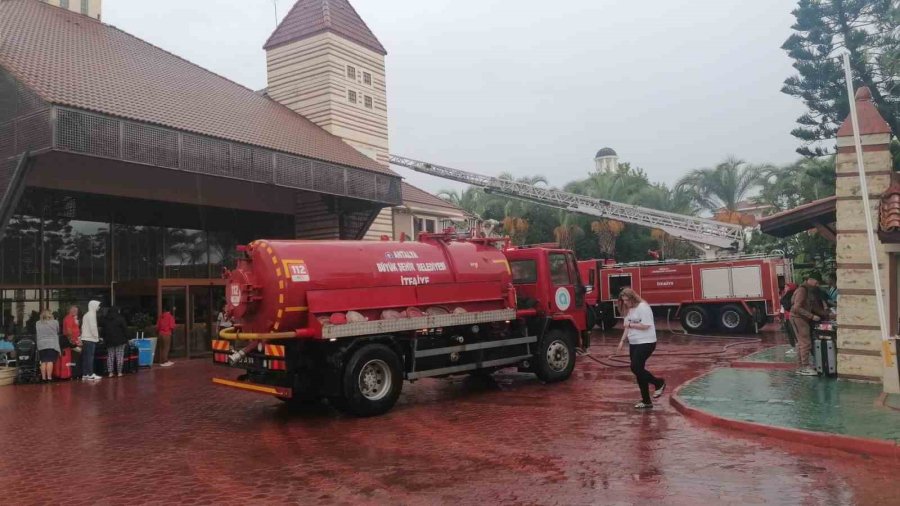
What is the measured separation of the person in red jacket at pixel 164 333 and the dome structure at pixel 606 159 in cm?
6201

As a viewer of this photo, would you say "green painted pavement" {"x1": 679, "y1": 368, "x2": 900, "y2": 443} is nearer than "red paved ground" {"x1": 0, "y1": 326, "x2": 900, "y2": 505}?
No

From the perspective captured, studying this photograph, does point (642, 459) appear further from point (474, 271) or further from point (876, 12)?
point (876, 12)

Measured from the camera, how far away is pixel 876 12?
24047mm

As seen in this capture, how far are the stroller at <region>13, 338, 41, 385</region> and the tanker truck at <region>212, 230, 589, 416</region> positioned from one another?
6881 mm

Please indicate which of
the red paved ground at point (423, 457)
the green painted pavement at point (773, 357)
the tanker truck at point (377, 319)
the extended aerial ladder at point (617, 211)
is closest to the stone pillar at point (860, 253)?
the green painted pavement at point (773, 357)

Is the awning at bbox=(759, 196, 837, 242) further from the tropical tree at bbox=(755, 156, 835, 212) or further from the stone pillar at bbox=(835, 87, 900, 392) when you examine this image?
the tropical tree at bbox=(755, 156, 835, 212)

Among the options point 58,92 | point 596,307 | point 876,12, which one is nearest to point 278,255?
point 58,92

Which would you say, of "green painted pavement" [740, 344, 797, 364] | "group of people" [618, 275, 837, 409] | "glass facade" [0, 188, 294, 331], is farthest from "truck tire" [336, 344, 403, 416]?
"glass facade" [0, 188, 294, 331]

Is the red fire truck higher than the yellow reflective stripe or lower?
higher

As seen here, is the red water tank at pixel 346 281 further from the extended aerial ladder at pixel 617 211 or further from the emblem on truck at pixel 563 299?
the extended aerial ladder at pixel 617 211

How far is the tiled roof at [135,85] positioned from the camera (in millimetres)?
14258

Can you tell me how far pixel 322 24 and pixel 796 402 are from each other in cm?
1960

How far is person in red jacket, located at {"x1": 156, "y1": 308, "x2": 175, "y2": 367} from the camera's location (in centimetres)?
1733

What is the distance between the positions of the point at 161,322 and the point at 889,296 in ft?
53.3
